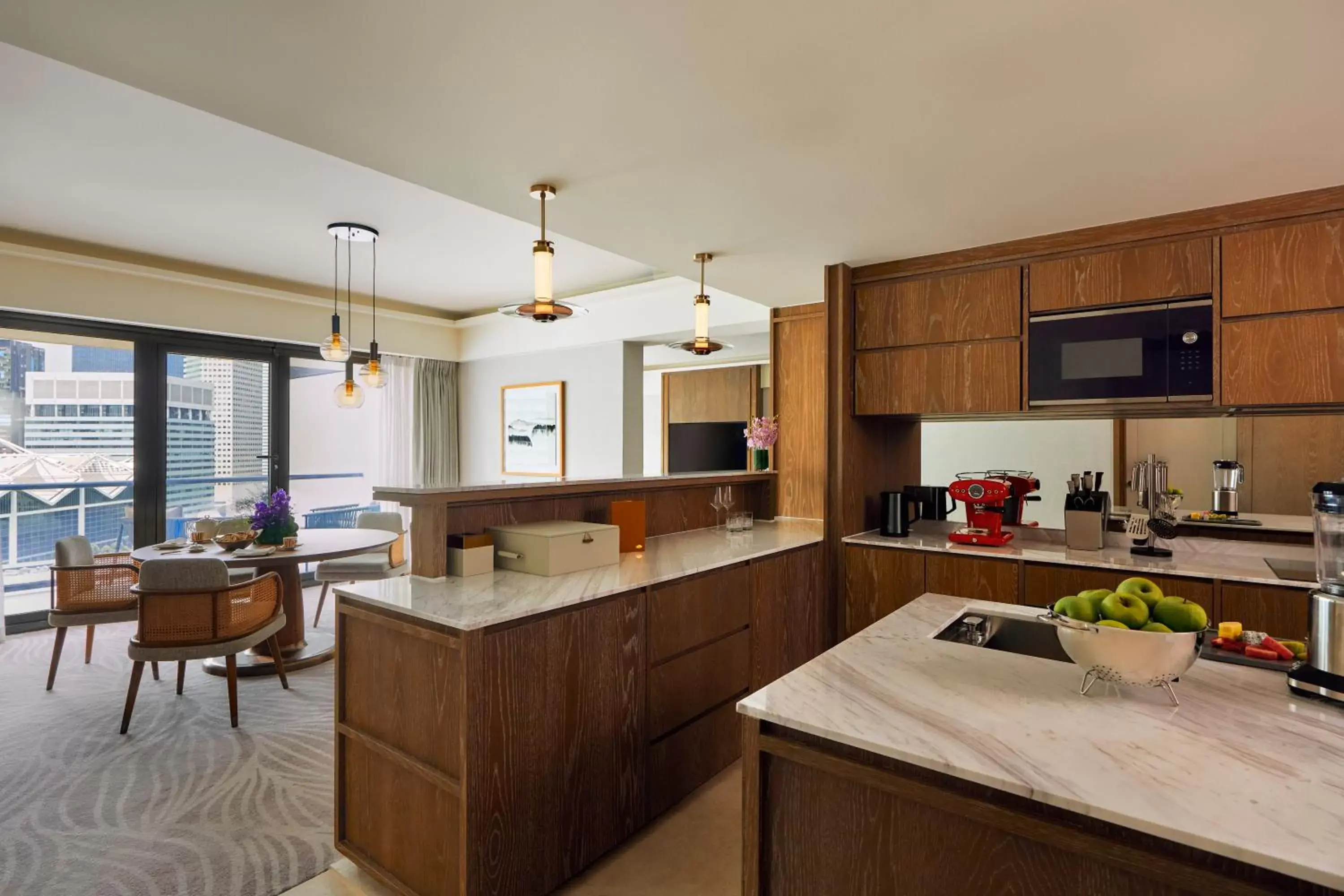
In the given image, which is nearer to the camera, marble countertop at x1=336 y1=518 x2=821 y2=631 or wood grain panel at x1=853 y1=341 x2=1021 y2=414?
marble countertop at x1=336 y1=518 x2=821 y2=631

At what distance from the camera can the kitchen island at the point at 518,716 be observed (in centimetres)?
173

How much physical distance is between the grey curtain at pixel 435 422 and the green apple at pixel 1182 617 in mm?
6459

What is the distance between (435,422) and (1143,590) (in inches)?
260

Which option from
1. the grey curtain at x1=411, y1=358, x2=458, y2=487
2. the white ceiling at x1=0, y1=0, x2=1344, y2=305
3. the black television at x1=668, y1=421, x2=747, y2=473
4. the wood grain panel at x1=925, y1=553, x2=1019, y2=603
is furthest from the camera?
the grey curtain at x1=411, y1=358, x2=458, y2=487

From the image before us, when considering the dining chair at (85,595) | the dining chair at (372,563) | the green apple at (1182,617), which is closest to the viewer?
the green apple at (1182,617)

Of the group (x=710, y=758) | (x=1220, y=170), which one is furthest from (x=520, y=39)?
(x=710, y=758)

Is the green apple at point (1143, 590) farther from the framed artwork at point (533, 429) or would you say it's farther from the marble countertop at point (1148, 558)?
the framed artwork at point (533, 429)

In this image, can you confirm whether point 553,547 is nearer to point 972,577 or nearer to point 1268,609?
point 972,577

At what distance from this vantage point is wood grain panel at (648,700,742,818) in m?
2.32

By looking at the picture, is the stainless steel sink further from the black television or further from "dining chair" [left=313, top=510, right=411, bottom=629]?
"dining chair" [left=313, top=510, right=411, bottom=629]

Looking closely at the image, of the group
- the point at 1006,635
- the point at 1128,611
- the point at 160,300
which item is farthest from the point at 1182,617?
the point at 160,300

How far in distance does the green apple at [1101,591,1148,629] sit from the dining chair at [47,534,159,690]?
4.33 metres

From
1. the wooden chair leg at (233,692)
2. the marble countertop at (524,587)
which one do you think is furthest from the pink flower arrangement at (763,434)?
the wooden chair leg at (233,692)

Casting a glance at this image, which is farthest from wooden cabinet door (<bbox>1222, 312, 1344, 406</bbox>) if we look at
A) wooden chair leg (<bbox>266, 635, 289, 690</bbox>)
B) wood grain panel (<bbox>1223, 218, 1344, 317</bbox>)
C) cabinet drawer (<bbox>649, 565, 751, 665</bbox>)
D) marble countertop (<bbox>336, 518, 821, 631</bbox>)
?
wooden chair leg (<bbox>266, 635, 289, 690</bbox>)
